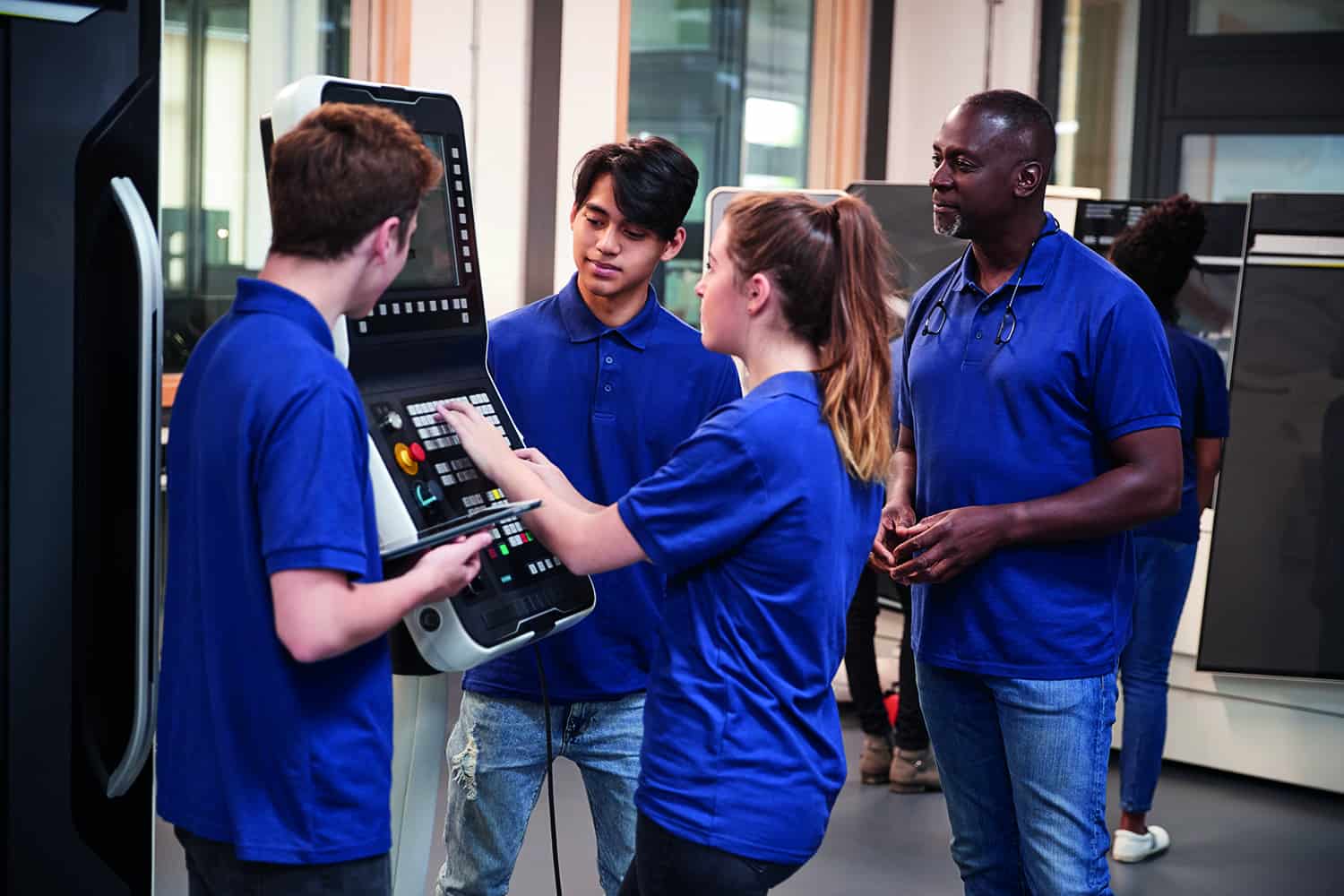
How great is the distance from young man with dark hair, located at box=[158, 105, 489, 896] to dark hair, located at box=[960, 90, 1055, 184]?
969mm

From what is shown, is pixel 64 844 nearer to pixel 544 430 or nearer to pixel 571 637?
pixel 571 637

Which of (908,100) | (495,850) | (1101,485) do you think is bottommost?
(495,850)

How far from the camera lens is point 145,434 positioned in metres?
1.48

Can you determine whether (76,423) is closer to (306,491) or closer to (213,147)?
(306,491)

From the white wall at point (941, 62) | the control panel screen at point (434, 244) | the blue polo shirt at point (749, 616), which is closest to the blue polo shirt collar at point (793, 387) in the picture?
the blue polo shirt at point (749, 616)

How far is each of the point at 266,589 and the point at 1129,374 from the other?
1177 millimetres

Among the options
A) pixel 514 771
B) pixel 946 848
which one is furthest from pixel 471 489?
pixel 946 848

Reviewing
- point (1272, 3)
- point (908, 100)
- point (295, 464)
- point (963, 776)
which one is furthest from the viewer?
point (908, 100)

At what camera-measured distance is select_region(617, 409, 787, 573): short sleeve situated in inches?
57.2

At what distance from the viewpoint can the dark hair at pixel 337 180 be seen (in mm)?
1251

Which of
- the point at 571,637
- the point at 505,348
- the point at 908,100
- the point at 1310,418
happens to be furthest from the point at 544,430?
the point at 908,100

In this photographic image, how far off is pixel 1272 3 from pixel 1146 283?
2941 millimetres

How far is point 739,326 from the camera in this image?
1.55m

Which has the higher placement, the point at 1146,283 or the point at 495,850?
the point at 1146,283
